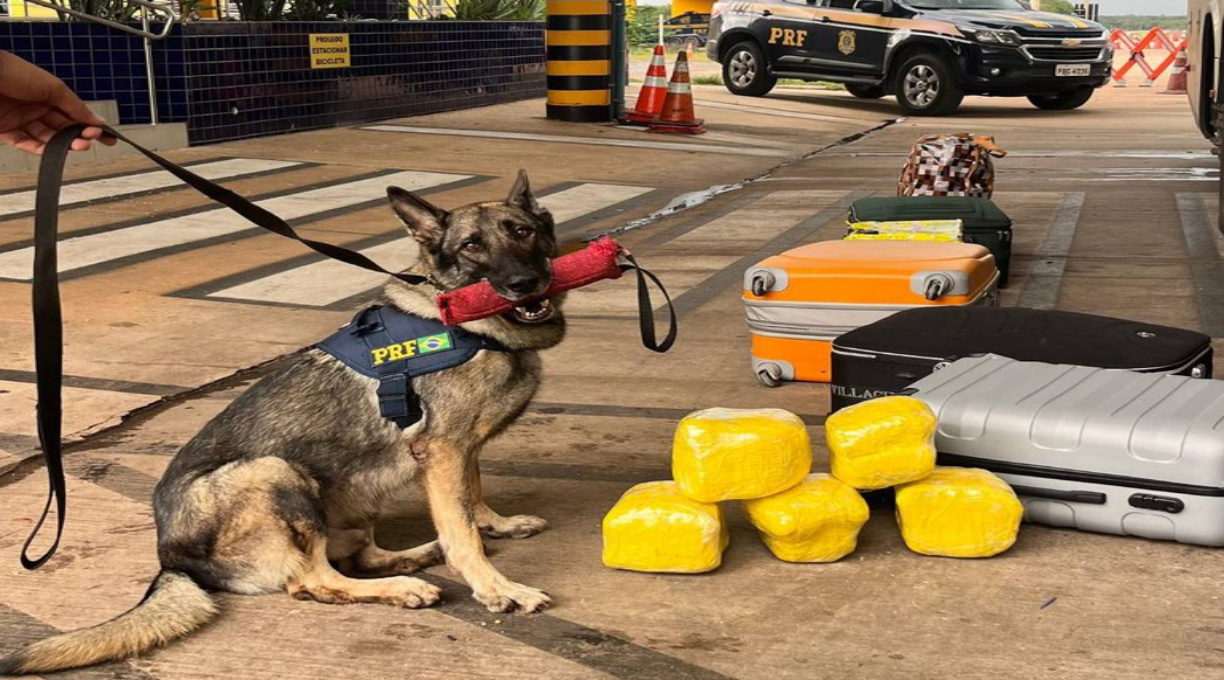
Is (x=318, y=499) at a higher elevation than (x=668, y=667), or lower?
higher

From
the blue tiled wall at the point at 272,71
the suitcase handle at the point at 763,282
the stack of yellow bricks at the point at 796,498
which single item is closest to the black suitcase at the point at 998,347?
the suitcase handle at the point at 763,282

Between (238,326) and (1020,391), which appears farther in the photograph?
(238,326)

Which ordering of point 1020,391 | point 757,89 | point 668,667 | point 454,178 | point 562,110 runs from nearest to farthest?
point 668,667, point 1020,391, point 454,178, point 562,110, point 757,89

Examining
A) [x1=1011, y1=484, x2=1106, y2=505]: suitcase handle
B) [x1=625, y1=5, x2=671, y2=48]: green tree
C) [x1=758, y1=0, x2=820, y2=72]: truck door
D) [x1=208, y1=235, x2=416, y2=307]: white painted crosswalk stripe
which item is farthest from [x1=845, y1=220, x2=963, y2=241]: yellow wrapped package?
[x1=625, y1=5, x2=671, y2=48]: green tree

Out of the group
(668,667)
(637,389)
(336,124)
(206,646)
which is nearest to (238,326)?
(637,389)

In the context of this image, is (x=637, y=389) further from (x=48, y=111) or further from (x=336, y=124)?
(x=336, y=124)

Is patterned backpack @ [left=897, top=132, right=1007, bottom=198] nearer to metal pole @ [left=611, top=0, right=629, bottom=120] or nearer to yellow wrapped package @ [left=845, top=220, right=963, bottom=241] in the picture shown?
yellow wrapped package @ [left=845, top=220, right=963, bottom=241]

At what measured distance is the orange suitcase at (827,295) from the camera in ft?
18.1

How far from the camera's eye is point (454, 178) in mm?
11461

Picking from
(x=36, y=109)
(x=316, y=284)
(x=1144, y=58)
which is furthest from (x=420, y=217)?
(x=1144, y=58)

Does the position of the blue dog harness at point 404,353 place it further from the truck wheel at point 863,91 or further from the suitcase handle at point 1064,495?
the truck wheel at point 863,91

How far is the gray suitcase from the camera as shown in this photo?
3793 mm

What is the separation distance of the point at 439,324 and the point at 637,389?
1.88m

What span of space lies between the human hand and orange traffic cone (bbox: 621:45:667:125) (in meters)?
12.3
